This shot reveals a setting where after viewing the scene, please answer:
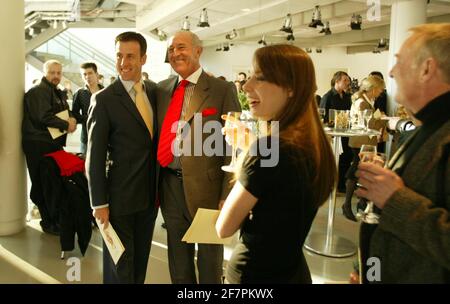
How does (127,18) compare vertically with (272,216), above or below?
above

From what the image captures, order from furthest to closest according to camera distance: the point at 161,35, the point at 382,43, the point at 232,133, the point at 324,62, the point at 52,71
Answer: the point at 324,62 → the point at 161,35 → the point at 382,43 → the point at 52,71 → the point at 232,133

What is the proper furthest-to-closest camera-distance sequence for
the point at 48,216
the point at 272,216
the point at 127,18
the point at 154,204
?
the point at 127,18, the point at 48,216, the point at 154,204, the point at 272,216

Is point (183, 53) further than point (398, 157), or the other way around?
point (183, 53)

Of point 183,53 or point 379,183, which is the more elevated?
point 183,53

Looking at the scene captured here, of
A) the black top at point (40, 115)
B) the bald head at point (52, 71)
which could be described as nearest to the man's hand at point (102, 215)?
the black top at point (40, 115)

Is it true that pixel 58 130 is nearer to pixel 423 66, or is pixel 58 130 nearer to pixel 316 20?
pixel 423 66

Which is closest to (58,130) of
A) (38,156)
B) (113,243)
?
(38,156)

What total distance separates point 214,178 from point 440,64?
1.27 meters

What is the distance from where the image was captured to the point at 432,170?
3.20 feet

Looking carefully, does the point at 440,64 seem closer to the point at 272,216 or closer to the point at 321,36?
the point at 272,216

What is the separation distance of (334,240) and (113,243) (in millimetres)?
2420

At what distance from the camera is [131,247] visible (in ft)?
7.14

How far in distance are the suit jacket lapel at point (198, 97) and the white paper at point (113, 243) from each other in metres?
0.69

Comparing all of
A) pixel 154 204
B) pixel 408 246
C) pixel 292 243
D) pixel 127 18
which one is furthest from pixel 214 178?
pixel 127 18
